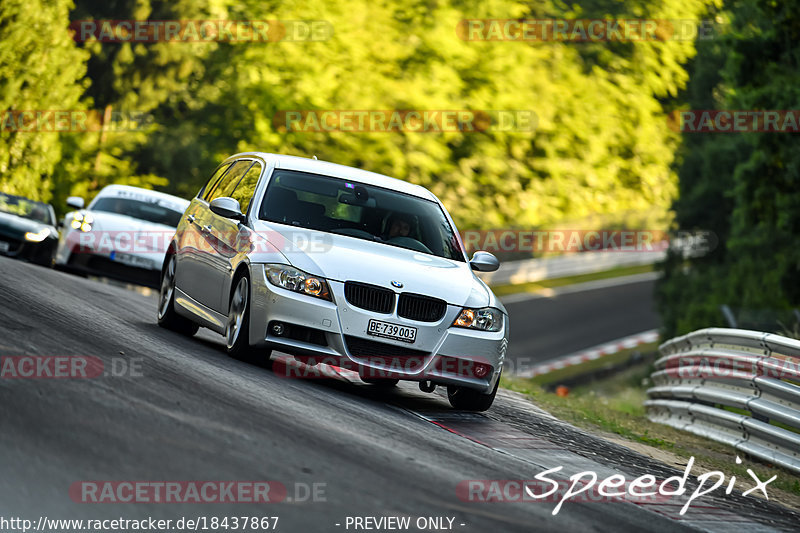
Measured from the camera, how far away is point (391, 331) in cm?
963

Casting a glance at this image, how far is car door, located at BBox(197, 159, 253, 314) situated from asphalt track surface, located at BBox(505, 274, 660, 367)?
19533mm

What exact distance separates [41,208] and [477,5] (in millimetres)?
26259

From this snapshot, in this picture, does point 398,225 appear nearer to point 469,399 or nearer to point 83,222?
point 469,399

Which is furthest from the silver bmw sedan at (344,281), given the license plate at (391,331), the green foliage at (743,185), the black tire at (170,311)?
the green foliage at (743,185)

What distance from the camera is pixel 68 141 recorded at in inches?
1230

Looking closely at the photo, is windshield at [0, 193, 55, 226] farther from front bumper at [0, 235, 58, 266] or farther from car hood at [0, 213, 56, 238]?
front bumper at [0, 235, 58, 266]

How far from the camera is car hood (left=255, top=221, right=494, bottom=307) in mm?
9766

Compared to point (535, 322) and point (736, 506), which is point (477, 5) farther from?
point (736, 506)

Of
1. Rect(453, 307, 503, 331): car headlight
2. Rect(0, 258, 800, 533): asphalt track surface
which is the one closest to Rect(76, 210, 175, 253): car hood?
Rect(0, 258, 800, 533): asphalt track surface

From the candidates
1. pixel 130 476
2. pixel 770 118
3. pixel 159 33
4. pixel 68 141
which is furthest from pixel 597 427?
pixel 159 33

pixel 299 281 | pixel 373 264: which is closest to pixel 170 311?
pixel 299 281

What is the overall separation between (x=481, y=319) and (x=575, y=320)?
30.5 metres

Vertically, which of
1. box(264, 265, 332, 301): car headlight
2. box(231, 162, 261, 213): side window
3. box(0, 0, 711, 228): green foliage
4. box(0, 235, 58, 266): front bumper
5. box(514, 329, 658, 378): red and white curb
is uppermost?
box(0, 0, 711, 228): green foliage

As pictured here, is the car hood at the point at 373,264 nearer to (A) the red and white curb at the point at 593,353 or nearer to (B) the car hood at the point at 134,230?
(B) the car hood at the point at 134,230
